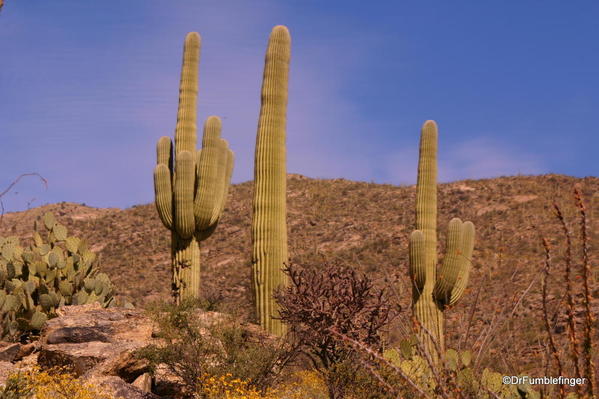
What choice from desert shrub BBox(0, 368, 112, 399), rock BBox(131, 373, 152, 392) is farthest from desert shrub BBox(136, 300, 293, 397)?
desert shrub BBox(0, 368, 112, 399)

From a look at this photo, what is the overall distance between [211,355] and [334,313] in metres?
1.80

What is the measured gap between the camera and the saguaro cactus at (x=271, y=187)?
12208mm

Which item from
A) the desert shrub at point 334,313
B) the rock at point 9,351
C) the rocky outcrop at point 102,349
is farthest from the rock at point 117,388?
the rock at point 9,351

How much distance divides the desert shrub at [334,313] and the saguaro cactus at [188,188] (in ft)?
14.9

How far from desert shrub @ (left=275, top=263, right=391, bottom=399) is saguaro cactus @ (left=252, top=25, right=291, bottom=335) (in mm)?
2613

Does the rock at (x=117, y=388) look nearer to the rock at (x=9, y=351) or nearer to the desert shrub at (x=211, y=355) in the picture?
the desert shrub at (x=211, y=355)

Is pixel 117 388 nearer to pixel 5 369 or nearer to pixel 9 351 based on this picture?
pixel 5 369

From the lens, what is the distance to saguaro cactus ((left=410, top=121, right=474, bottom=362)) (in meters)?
13.3

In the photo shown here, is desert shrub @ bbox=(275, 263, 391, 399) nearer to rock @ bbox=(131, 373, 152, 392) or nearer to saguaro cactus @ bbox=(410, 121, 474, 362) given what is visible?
rock @ bbox=(131, 373, 152, 392)

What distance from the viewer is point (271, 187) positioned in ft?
41.5

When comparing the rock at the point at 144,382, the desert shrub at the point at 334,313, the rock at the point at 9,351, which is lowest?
the rock at the point at 144,382

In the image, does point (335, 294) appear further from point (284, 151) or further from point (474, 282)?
point (474, 282)

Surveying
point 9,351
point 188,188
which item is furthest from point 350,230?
point 9,351

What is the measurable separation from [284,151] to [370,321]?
4.78 m
